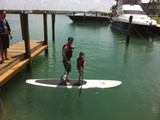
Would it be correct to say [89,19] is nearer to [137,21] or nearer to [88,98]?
[137,21]

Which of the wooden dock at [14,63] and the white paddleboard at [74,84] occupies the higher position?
the wooden dock at [14,63]

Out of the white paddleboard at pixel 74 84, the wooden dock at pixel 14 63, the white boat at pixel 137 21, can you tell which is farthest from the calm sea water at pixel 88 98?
the white boat at pixel 137 21

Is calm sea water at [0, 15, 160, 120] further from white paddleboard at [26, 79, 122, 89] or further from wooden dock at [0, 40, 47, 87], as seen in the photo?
wooden dock at [0, 40, 47, 87]

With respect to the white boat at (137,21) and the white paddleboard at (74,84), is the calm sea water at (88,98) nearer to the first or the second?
the white paddleboard at (74,84)

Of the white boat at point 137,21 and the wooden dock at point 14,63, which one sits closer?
the wooden dock at point 14,63

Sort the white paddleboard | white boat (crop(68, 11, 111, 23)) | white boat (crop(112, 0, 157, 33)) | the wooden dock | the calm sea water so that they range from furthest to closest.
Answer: white boat (crop(68, 11, 111, 23)) → white boat (crop(112, 0, 157, 33)) → the white paddleboard → the wooden dock → the calm sea water

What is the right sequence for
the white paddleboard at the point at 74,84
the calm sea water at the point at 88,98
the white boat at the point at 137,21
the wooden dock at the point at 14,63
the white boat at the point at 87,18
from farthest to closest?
1. the white boat at the point at 87,18
2. the white boat at the point at 137,21
3. the white paddleboard at the point at 74,84
4. the wooden dock at the point at 14,63
5. the calm sea water at the point at 88,98

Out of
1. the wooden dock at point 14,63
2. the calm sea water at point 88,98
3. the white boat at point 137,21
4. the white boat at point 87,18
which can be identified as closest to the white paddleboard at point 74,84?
the calm sea water at point 88,98

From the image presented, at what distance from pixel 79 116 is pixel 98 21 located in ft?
143

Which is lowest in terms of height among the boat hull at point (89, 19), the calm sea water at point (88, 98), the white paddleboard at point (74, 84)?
the calm sea water at point (88, 98)

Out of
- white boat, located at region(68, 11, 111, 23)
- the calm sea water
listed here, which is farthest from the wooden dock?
white boat, located at region(68, 11, 111, 23)

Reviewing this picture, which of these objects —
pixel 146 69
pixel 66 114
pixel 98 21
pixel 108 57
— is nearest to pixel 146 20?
pixel 108 57

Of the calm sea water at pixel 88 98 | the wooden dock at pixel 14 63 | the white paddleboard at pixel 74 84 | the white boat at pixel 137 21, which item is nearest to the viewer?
the calm sea water at pixel 88 98

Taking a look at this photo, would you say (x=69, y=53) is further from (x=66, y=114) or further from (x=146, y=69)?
(x=146, y=69)
